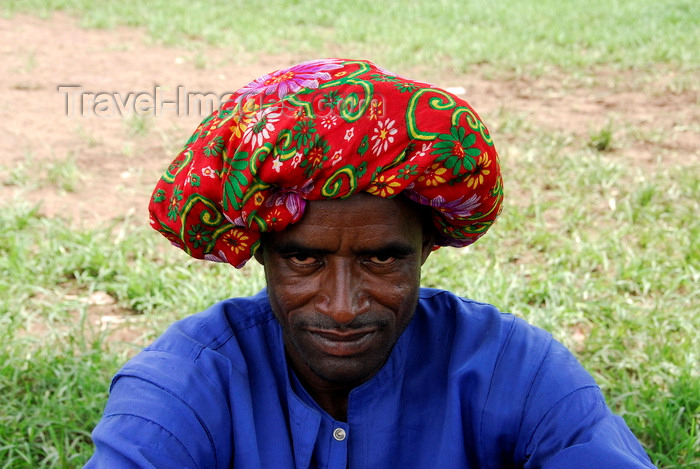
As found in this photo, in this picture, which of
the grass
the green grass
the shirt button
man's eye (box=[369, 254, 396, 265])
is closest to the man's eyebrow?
man's eye (box=[369, 254, 396, 265])

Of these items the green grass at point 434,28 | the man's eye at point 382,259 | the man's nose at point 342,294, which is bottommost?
the man's nose at point 342,294

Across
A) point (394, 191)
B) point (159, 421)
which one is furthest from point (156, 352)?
point (394, 191)

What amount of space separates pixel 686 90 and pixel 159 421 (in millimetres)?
6084

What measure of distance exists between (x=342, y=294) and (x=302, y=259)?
0.47 feet

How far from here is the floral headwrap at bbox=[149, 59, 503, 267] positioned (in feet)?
5.34

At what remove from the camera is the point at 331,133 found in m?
1.62

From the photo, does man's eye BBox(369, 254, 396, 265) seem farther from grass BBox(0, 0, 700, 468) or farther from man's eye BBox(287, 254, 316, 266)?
grass BBox(0, 0, 700, 468)

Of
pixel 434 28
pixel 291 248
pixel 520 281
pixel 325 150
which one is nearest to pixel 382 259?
pixel 291 248

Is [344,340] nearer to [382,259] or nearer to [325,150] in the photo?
[382,259]

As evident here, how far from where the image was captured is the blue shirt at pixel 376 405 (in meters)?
1.73

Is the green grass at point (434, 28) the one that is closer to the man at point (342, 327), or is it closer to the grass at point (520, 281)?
the grass at point (520, 281)

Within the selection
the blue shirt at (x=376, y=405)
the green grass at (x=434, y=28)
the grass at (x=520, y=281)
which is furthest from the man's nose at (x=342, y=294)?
the green grass at (x=434, y=28)

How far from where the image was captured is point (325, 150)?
1631mm

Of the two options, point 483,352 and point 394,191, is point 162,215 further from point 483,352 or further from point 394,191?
point 483,352
